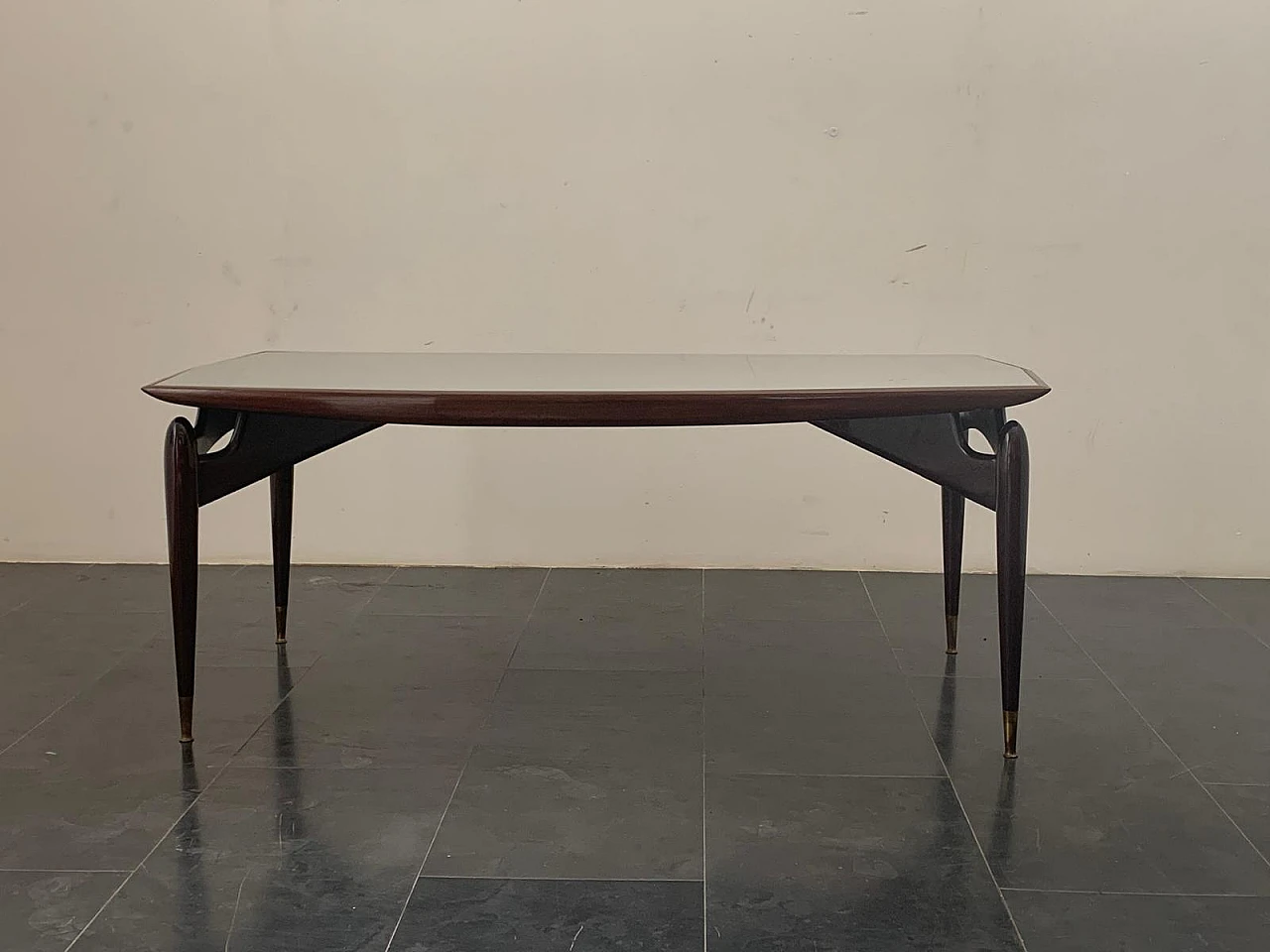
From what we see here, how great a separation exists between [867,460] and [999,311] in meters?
0.48

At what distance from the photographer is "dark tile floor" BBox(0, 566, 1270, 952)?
1.59 m

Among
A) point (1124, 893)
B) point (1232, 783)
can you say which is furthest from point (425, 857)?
point (1232, 783)

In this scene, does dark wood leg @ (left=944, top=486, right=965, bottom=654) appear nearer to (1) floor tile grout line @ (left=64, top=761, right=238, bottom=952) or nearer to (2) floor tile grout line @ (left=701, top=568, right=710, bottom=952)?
(2) floor tile grout line @ (left=701, top=568, right=710, bottom=952)

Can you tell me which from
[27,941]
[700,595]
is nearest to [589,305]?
[700,595]

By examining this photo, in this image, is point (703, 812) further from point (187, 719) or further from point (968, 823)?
point (187, 719)

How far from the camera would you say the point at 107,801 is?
1914 millimetres

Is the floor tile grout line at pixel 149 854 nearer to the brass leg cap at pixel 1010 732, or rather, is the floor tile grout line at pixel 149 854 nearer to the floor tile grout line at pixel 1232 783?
the brass leg cap at pixel 1010 732

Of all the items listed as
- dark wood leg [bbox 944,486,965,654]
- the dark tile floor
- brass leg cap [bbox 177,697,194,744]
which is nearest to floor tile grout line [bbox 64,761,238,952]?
the dark tile floor

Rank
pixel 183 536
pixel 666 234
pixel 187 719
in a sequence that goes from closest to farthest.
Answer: pixel 183 536 → pixel 187 719 → pixel 666 234

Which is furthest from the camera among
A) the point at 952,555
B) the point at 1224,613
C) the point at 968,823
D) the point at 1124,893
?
the point at 1224,613

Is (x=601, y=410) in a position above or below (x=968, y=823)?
above

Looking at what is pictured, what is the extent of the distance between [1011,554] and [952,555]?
0.55 metres

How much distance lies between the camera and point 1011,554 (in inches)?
80.2

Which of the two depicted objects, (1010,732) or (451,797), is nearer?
(451,797)
